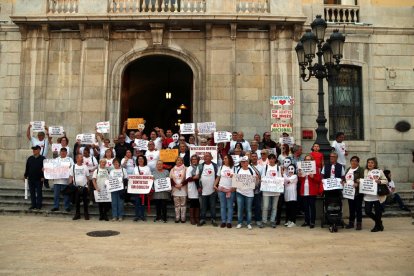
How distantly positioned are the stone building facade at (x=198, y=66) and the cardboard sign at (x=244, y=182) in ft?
18.2

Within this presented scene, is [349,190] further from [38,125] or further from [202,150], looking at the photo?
[38,125]

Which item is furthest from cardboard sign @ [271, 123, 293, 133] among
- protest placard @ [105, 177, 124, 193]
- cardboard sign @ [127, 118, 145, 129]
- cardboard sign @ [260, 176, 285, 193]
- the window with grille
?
protest placard @ [105, 177, 124, 193]

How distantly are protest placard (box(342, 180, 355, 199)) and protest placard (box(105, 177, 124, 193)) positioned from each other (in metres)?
6.02

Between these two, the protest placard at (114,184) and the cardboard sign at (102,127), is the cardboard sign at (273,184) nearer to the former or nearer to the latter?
the protest placard at (114,184)

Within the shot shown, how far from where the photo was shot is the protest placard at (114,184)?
34.5 feet

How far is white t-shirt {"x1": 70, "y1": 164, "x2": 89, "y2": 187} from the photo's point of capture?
10.9 meters

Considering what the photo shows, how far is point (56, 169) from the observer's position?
36.8 feet

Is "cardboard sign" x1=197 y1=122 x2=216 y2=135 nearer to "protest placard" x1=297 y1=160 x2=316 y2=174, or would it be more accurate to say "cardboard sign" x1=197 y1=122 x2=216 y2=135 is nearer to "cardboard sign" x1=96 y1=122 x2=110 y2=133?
"cardboard sign" x1=96 y1=122 x2=110 y2=133

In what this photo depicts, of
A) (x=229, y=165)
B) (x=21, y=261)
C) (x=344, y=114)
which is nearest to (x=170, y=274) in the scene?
(x=21, y=261)

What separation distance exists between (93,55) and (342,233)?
11.9 metres

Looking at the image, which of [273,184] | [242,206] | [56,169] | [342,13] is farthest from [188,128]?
[342,13]

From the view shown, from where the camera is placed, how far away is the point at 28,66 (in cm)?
1577

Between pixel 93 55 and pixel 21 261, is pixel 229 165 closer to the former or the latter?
pixel 21 261

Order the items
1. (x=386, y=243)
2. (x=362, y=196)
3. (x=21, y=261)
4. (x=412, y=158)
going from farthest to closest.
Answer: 1. (x=412, y=158)
2. (x=362, y=196)
3. (x=386, y=243)
4. (x=21, y=261)
